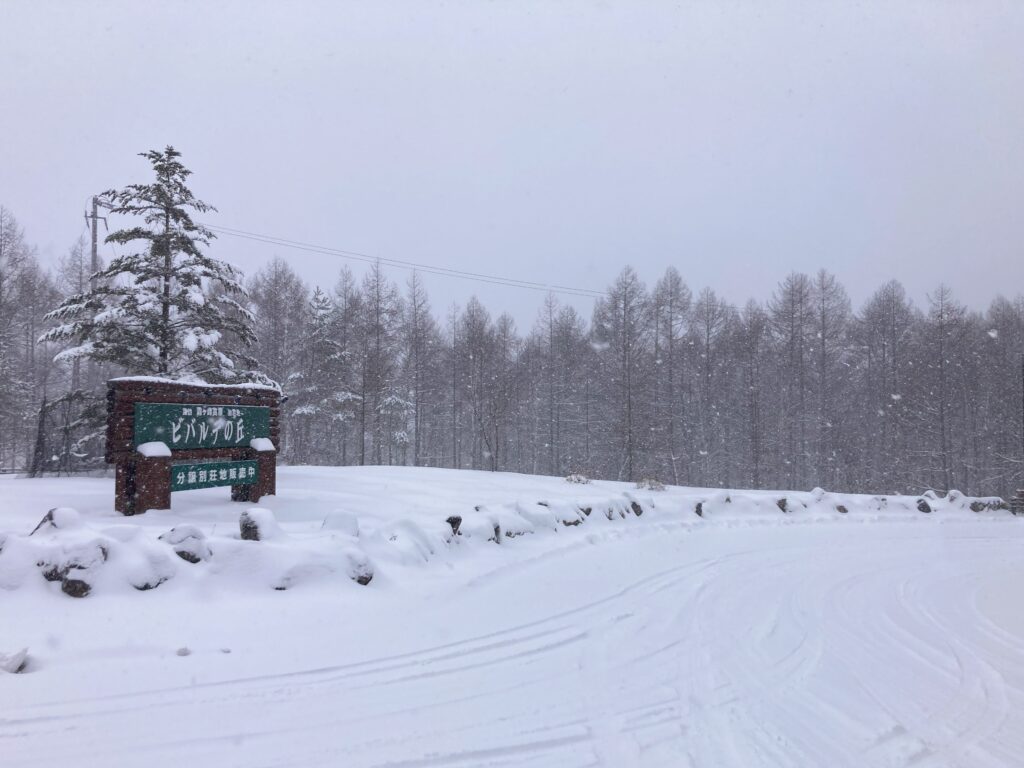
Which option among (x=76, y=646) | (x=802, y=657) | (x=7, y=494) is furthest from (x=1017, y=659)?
(x=7, y=494)

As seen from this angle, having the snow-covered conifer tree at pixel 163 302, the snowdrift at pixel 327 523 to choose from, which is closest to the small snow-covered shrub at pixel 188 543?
the snowdrift at pixel 327 523

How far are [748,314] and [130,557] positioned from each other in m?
38.3

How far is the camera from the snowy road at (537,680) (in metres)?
3.01

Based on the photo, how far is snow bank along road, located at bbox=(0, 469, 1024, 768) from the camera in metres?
3.04

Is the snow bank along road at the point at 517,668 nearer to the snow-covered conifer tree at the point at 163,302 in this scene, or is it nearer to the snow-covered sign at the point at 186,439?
the snow-covered sign at the point at 186,439

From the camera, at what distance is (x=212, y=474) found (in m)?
8.14

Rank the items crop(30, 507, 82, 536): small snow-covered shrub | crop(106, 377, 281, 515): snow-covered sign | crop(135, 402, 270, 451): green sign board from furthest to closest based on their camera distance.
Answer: crop(135, 402, 270, 451): green sign board < crop(106, 377, 281, 515): snow-covered sign < crop(30, 507, 82, 536): small snow-covered shrub

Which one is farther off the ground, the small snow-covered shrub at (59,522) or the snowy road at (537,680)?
the small snow-covered shrub at (59,522)

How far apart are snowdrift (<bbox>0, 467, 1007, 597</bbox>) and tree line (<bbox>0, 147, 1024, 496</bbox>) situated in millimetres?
13648

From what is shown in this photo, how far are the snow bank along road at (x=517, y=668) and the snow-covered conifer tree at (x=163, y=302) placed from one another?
219 inches

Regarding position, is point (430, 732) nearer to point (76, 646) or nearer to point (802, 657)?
point (76, 646)

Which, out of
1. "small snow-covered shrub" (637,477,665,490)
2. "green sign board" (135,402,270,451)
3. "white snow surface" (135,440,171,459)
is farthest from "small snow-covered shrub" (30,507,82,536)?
"small snow-covered shrub" (637,477,665,490)

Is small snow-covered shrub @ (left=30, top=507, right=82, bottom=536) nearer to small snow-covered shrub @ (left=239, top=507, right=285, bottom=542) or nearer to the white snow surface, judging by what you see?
small snow-covered shrub @ (left=239, top=507, right=285, bottom=542)

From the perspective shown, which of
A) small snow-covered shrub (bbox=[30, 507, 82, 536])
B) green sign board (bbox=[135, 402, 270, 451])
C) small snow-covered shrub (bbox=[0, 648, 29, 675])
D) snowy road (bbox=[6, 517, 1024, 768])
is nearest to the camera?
snowy road (bbox=[6, 517, 1024, 768])
